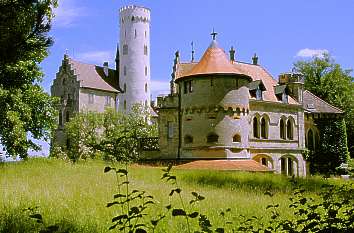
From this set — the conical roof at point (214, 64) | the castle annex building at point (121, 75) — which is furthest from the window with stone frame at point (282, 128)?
the castle annex building at point (121, 75)

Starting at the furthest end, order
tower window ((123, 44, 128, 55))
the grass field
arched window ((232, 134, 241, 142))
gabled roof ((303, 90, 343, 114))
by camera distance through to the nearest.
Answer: tower window ((123, 44, 128, 55)), gabled roof ((303, 90, 343, 114)), arched window ((232, 134, 241, 142)), the grass field

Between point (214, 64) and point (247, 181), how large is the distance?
15523mm

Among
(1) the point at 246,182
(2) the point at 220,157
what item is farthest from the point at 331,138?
(1) the point at 246,182

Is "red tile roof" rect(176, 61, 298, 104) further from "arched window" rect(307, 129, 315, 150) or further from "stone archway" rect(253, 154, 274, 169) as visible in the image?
"stone archway" rect(253, 154, 274, 169)

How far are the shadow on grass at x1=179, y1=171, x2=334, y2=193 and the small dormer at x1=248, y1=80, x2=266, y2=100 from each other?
63.0 ft

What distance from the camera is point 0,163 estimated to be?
22.1m

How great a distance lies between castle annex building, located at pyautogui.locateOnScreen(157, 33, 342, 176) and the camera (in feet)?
107

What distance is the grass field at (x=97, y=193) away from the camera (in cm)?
920

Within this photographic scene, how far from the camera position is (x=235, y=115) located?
3294cm

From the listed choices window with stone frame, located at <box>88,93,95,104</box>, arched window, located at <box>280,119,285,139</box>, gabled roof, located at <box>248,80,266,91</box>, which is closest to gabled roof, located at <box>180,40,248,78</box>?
gabled roof, located at <box>248,80,266,91</box>

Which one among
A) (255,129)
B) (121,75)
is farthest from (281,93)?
(121,75)

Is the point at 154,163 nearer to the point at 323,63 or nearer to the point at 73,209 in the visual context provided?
the point at 73,209

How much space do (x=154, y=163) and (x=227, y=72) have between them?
891 cm

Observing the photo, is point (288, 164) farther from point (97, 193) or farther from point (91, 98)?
point (97, 193)
